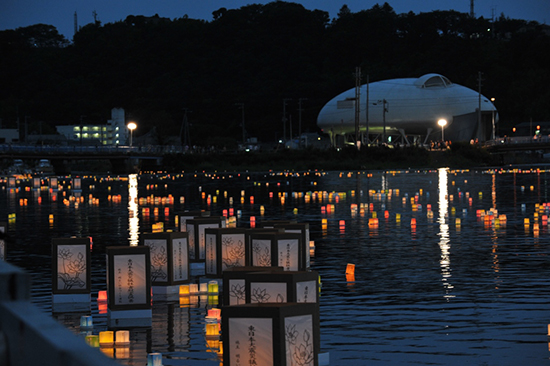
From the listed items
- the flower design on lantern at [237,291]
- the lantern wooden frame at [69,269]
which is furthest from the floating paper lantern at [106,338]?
the lantern wooden frame at [69,269]

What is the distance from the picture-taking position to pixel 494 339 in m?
10.6

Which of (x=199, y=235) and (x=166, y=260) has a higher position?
(x=199, y=235)

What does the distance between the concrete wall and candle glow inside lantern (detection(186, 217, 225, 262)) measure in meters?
13.6

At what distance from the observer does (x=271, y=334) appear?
7.68 metres

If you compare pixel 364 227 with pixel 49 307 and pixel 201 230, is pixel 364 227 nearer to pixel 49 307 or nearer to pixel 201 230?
pixel 201 230

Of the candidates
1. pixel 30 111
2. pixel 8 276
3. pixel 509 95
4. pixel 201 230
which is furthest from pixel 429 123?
pixel 8 276

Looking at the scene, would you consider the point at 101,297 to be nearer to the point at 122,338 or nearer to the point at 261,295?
the point at 122,338

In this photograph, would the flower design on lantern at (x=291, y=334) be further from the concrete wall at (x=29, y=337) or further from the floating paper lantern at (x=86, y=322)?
the floating paper lantern at (x=86, y=322)

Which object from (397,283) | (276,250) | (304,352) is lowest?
(397,283)

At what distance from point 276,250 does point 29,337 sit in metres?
11.0

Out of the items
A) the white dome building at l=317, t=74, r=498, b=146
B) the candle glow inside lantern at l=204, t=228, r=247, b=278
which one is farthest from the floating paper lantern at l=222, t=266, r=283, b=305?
the white dome building at l=317, t=74, r=498, b=146

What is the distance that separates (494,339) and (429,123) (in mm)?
136203

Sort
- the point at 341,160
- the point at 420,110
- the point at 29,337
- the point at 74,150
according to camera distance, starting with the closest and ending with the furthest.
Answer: the point at 29,337 < the point at 74,150 < the point at 341,160 < the point at 420,110

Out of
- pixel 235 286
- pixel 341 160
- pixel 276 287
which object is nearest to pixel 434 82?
pixel 341 160
